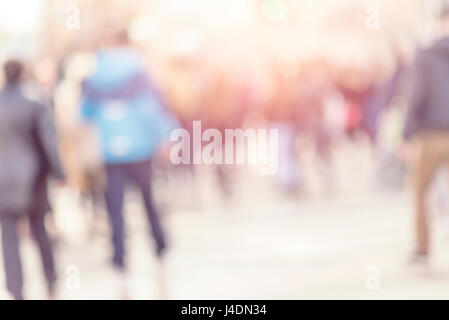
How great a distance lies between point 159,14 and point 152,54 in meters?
6.47

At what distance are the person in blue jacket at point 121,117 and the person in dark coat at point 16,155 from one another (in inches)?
35.9

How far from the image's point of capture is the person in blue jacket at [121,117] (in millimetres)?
7180

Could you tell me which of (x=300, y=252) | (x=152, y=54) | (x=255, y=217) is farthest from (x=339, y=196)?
(x=300, y=252)

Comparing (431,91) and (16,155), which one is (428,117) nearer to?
(431,91)

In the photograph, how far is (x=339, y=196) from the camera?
478 inches

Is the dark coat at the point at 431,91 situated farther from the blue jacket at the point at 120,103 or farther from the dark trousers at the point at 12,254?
the dark trousers at the point at 12,254

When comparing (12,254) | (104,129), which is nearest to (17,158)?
(12,254)

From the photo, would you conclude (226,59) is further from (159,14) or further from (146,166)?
(159,14)

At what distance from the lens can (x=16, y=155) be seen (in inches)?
248

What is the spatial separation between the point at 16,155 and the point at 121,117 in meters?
1.11

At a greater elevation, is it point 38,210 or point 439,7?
point 439,7

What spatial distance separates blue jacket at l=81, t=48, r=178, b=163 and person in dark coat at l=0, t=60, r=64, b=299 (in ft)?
2.98

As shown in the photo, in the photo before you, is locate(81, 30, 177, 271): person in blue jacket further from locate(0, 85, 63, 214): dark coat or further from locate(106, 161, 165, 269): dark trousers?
locate(0, 85, 63, 214): dark coat
